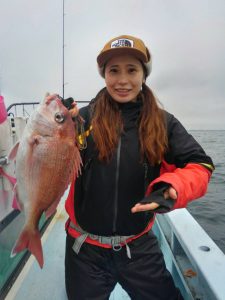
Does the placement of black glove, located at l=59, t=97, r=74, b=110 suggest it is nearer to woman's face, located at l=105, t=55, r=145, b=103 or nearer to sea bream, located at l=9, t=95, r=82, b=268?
sea bream, located at l=9, t=95, r=82, b=268

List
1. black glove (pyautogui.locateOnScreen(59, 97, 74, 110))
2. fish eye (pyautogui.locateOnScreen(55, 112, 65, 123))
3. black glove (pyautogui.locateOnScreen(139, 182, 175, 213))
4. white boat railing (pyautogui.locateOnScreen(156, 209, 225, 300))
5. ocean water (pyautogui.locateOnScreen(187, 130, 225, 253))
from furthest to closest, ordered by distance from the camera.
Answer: ocean water (pyautogui.locateOnScreen(187, 130, 225, 253)), white boat railing (pyautogui.locateOnScreen(156, 209, 225, 300)), black glove (pyautogui.locateOnScreen(59, 97, 74, 110)), fish eye (pyautogui.locateOnScreen(55, 112, 65, 123)), black glove (pyautogui.locateOnScreen(139, 182, 175, 213))

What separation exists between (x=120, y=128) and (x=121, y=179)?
345 mm

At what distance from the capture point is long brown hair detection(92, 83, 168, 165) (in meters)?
2.04

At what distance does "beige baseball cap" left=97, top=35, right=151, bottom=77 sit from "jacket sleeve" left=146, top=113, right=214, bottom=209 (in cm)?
46

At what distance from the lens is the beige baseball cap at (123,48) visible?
6.59ft

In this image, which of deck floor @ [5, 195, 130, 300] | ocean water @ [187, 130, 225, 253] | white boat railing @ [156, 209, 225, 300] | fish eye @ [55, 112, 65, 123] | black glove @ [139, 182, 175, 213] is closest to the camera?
black glove @ [139, 182, 175, 213]

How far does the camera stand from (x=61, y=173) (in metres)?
1.70

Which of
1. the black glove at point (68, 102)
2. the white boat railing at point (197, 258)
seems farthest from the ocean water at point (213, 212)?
the black glove at point (68, 102)

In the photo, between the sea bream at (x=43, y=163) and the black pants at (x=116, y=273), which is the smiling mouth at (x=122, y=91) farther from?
the black pants at (x=116, y=273)

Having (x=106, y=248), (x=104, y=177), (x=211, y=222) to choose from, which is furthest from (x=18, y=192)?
(x=211, y=222)

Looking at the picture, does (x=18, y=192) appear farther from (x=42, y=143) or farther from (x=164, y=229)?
(x=164, y=229)

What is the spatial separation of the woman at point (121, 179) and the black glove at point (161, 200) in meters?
0.35

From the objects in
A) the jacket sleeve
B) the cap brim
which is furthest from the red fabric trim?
the cap brim

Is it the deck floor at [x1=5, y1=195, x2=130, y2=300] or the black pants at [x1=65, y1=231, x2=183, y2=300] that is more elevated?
the black pants at [x1=65, y1=231, x2=183, y2=300]
